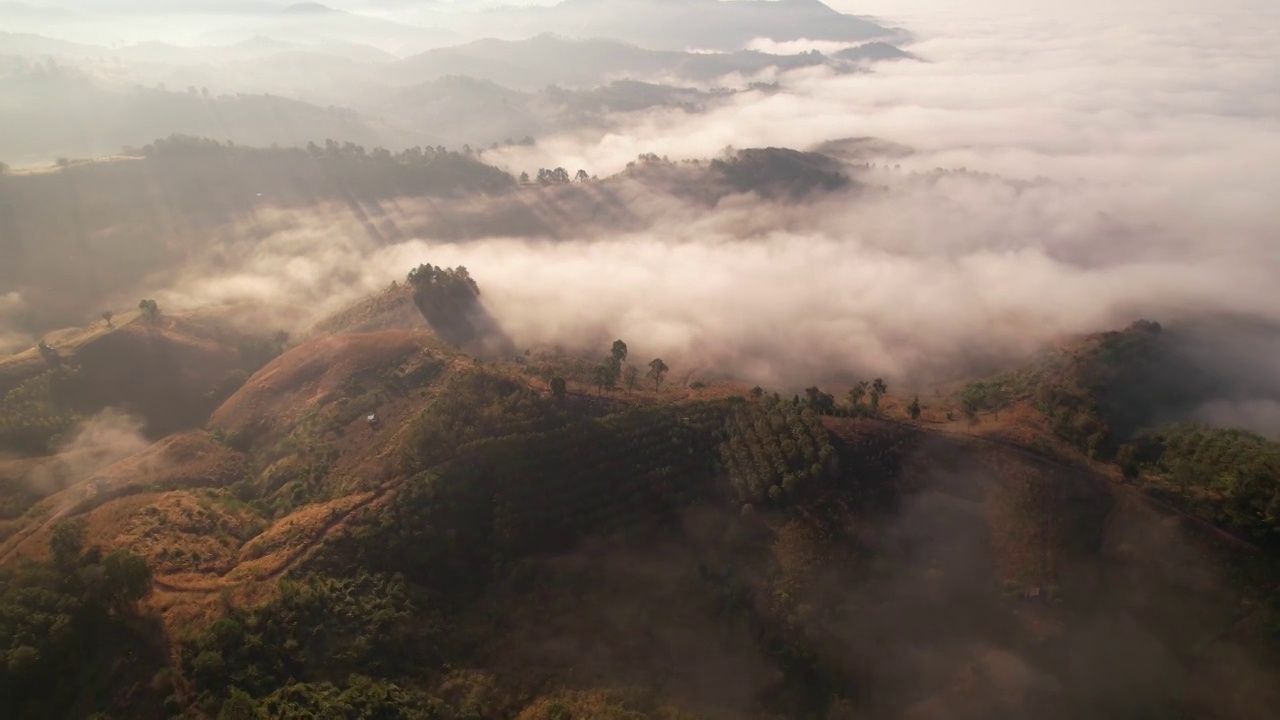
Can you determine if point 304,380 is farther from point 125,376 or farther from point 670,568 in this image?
point 670,568

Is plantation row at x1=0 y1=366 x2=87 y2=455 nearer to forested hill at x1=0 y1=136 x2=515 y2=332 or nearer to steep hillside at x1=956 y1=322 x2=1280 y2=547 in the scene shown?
forested hill at x1=0 y1=136 x2=515 y2=332

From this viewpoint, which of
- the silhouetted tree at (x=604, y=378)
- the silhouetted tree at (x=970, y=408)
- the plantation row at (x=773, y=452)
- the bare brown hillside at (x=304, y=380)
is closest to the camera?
the plantation row at (x=773, y=452)

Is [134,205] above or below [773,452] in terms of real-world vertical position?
above

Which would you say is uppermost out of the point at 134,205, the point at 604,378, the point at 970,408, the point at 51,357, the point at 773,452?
the point at 134,205

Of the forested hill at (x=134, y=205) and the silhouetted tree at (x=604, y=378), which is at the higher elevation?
the forested hill at (x=134, y=205)

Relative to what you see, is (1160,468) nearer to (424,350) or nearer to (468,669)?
(468,669)

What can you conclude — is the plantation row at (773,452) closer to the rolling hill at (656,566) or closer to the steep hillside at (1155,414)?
the rolling hill at (656,566)

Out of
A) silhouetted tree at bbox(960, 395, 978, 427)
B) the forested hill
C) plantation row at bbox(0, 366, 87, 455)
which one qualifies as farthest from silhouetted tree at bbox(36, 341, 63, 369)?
silhouetted tree at bbox(960, 395, 978, 427)

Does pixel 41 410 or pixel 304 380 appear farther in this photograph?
A: pixel 304 380

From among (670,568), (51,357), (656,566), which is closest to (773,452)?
(670,568)

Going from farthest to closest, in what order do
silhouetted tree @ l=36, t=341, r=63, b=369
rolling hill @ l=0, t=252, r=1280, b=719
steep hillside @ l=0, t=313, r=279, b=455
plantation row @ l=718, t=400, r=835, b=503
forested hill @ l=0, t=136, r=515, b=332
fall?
forested hill @ l=0, t=136, r=515, b=332 < silhouetted tree @ l=36, t=341, r=63, b=369 < steep hillside @ l=0, t=313, r=279, b=455 < plantation row @ l=718, t=400, r=835, b=503 < rolling hill @ l=0, t=252, r=1280, b=719

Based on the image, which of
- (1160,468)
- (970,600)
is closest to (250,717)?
(970,600)

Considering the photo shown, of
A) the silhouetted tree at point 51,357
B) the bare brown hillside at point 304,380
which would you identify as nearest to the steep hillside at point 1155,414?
the bare brown hillside at point 304,380
